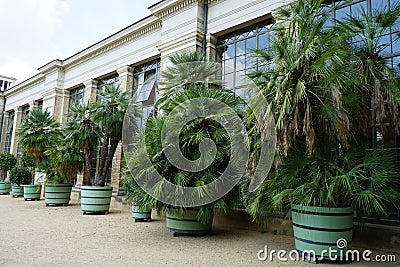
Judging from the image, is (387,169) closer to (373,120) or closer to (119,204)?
(373,120)

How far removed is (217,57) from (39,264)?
22.3 ft

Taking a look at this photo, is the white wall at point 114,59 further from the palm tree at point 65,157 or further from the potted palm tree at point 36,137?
the palm tree at point 65,157

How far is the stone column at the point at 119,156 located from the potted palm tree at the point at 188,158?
4.95 metres

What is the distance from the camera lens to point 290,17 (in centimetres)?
488

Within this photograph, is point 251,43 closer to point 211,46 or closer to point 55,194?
point 211,46

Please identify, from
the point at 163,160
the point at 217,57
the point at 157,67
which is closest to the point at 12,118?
the point at 157,67

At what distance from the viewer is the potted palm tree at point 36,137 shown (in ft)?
36.5

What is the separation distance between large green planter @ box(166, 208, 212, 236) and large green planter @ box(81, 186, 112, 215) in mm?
3655

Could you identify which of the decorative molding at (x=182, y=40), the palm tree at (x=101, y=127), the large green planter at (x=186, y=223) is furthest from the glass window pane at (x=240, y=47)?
the large green planter at (x=186, y=223)

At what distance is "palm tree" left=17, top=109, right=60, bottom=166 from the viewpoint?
1112 cm

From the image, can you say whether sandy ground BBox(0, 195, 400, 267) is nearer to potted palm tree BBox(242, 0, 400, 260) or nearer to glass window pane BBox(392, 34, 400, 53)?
potted palm tree BBox(242, 0, 400, 260)

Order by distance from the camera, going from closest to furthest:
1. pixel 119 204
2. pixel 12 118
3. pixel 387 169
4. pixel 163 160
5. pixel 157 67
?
1. pixel 387 169
2. pixel 163 160
3. pixel 119 204
4. pixel 157 67
5. pixel 12 118

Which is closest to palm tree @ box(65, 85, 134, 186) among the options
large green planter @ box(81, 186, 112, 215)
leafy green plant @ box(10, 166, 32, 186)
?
large green planter @ box(81, 186, 112, 215)

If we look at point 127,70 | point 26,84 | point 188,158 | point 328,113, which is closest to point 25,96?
point 26,84
